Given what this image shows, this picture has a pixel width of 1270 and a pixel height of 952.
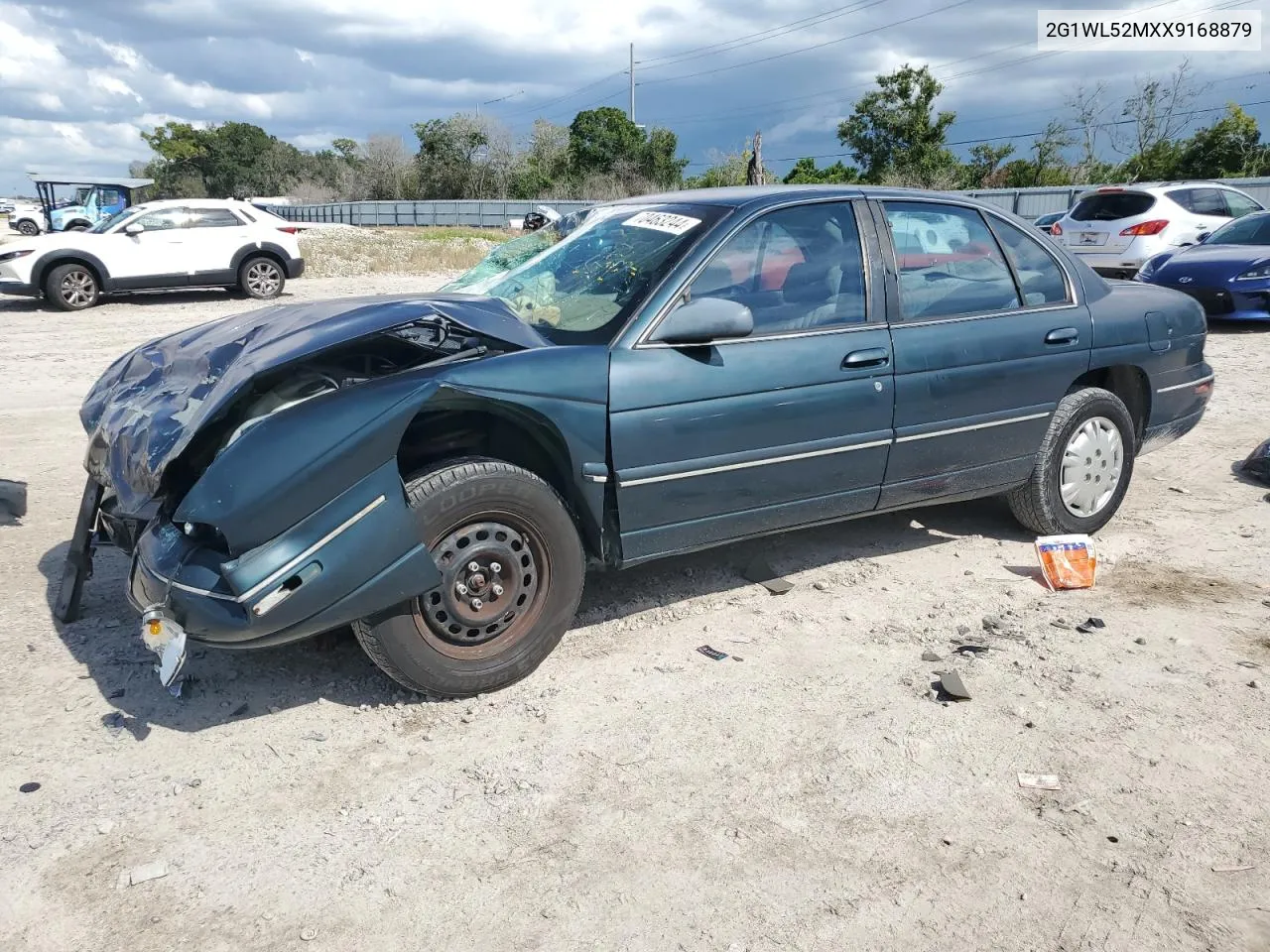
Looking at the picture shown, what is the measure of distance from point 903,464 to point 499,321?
6.22 feet

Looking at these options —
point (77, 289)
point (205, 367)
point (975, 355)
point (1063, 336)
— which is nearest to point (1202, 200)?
point (1063, 336)

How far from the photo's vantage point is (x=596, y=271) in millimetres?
4152

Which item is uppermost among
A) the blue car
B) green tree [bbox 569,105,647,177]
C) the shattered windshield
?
green tree [bbox 569,105,647,177]

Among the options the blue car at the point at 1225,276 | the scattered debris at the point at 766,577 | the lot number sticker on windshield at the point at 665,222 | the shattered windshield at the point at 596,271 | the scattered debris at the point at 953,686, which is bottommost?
the scattered debris at the point at 953,686

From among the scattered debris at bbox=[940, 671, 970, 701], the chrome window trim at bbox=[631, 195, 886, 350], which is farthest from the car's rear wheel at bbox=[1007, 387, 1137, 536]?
the scattered debris at bbox=[940, 671, 970, 701]

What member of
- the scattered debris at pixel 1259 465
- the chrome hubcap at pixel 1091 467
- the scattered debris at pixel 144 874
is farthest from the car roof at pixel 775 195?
the scattered debris at pixel 144 874

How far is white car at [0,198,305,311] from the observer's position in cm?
1465

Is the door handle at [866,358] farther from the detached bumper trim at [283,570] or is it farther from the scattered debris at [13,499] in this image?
the scattered debris at [13,499]

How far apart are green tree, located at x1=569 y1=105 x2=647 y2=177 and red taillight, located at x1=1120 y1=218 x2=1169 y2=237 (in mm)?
41436

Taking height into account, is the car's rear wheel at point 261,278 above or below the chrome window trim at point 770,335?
below

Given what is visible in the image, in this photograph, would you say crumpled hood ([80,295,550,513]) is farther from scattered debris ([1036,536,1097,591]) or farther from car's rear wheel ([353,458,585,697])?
scattered debris ([1036,536,1097,591])

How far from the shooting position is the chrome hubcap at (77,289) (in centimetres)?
1478

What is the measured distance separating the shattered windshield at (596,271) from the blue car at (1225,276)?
30.2ft

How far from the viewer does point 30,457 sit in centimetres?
645
